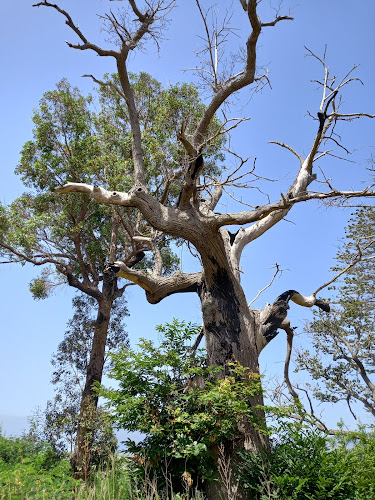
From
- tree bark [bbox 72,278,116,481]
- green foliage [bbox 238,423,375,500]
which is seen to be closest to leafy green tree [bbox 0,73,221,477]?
tree bark [bbox 72,278,116,481]

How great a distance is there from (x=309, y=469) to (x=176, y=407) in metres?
1.75

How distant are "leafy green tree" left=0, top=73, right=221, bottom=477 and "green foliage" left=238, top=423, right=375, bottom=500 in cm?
743

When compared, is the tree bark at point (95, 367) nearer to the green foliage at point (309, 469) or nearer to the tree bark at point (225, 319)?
the tree bark at point (225, 319)

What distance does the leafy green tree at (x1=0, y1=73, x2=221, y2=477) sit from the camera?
12.4m

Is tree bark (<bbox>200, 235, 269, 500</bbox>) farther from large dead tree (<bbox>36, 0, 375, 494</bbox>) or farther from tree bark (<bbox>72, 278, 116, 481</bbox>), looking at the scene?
tree bark (<bbox>72, 278, 116, 481</bbox>)

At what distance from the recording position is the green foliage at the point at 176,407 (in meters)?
5.48

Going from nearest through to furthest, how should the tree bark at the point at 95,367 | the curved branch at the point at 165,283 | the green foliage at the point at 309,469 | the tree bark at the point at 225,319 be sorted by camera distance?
the green foliage at the point at 309,469 → the tree bark at the point at 225,319 → the curved branch at the point at 165,283 → the tree bark at the point at 95,367

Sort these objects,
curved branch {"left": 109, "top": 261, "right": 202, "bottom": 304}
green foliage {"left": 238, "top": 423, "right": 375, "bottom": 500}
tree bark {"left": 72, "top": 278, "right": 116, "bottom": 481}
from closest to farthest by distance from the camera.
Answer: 1. green foliage {"left": 238, "top": 423, "right": 375, "bottom": 500}
2. curved branch {"left": 109, "top": 261, "right": 202, "bottom": 304}
3. tree bark {"left": 72, "top": 278, "right": 116, "bottom": 481}

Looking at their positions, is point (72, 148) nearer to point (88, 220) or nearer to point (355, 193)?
point (88, 220)

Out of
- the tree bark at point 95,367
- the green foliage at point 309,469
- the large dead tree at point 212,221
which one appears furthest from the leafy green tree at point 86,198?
the green foliage at point 309,469

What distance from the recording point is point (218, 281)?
23.6 feet

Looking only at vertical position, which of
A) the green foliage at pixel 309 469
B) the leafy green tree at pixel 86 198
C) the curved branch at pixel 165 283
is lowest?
the green foliage at pixel 309 469

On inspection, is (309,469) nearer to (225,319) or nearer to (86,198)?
(225,319)

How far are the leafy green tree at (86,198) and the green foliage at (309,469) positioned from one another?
7.43 m
